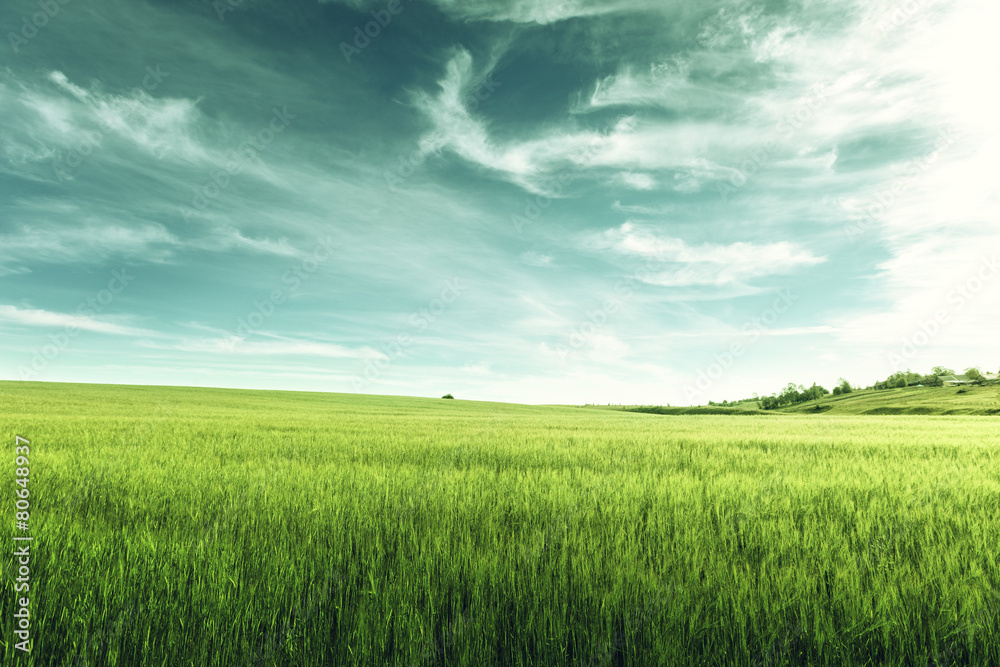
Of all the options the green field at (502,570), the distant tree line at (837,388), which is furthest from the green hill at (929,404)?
the green field at (502,570)

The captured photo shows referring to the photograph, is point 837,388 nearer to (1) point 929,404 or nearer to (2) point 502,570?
(1) point 929,404

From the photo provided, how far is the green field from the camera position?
235 cm

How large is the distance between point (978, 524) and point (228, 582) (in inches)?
253

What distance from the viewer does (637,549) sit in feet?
11.6

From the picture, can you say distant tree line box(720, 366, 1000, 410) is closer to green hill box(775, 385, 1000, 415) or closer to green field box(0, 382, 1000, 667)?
green hill box(775, 385, 1000, 415)

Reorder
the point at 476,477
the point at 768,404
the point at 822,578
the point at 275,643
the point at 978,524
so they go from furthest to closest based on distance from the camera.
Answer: the point at 768,404, the point at 476,477, the point at 978,524, the point at 822,578, the point at 275,643

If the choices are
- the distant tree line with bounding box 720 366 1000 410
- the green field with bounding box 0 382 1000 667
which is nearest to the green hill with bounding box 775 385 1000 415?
the distant tree line with bounding box 720 366 1000 410

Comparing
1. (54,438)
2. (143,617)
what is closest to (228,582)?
(143,617)

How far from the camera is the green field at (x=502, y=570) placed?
7.71 ft

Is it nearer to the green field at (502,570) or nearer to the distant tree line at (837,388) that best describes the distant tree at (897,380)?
the distant tree line at (837,388)

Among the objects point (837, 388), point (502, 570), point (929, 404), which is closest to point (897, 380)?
point (837, 388)

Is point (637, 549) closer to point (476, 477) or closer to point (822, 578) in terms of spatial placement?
point (822, 578)

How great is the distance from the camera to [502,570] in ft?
9.98

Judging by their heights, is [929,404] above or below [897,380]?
below
